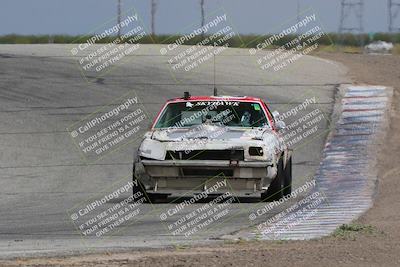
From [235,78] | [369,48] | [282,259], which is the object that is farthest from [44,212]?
[369,48]

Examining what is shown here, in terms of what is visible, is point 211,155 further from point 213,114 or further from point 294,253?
point 294,253

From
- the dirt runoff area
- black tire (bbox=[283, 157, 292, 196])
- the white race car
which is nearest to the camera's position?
the dirt runoff area

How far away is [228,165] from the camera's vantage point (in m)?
13.2

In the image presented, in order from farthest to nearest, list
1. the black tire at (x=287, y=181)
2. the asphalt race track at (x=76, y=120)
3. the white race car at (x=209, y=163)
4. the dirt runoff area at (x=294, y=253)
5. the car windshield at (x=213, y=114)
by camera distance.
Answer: the car windshield at (x=213, y=114) → the black tire at (x=287, y=181) → the white race car at (x=209, y=163) → the asphalt race track at (x=76, y=120) → the dirt runoff area at (x=294, y=253)

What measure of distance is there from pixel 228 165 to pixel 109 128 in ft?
30.0

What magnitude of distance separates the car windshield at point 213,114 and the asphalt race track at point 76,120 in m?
1.11

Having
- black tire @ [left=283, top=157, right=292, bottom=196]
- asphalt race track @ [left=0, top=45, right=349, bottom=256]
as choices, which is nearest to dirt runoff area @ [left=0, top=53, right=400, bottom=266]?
asphalt race track @ [left=0, top=45, right=349, bottom=256]

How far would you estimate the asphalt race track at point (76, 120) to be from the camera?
11172mm

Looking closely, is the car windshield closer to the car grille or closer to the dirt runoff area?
the car grille

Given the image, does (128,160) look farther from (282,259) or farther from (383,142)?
(282,259)

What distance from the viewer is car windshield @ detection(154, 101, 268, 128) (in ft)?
47.0

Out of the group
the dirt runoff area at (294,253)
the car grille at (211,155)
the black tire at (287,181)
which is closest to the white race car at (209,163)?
the car grille at (211,155)

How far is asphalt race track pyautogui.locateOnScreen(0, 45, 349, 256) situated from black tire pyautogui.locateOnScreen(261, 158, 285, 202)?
0.28m

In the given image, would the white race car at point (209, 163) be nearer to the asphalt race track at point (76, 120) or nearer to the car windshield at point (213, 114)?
the asphalt race track at point (76, 120)
